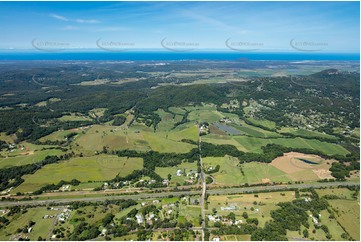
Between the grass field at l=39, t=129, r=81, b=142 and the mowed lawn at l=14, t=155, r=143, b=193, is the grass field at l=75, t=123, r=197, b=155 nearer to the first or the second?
the grass field at l=39, t=129, r=81, b=142

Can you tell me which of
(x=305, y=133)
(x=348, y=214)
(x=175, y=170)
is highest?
(x=305, y=133)

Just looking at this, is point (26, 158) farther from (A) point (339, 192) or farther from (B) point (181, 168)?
(A) point (339, 192)

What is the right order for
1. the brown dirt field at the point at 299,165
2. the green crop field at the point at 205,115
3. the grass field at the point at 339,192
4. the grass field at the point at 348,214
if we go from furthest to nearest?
the green crop field at the point at 205,115
the brown dirt field at the point at 299,165
the grass field at the point at 339,192
the grass field at the point at 348,214

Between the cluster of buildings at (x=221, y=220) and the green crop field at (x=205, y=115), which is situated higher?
the green crop field at (x=205, y=115)

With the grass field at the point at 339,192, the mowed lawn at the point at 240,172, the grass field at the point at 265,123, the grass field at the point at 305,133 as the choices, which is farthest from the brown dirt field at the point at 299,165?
the grass field at the point at 265,123

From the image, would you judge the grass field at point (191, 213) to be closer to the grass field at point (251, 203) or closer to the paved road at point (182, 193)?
the grass field at point (251, 203)

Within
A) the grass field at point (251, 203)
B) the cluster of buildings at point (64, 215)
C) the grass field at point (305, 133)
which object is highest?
the grass field at point (305, 133)

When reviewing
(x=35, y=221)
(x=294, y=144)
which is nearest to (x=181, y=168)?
(x=35, y=221)
